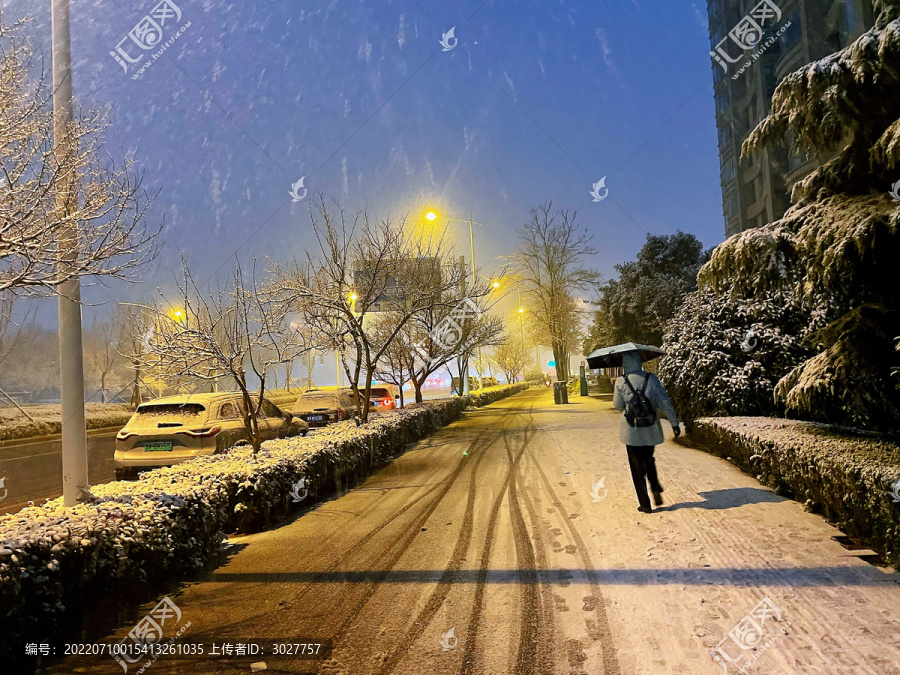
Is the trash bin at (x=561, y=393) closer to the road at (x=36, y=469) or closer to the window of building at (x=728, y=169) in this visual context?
the window of building at (x=728, y=169)

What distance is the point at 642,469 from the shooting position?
656 centimetres

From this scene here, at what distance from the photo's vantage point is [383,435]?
12281mm

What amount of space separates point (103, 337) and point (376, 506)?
38.2 metres

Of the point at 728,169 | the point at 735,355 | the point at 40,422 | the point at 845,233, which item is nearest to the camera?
the point at 845,233

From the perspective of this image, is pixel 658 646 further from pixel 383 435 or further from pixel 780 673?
pixel 383 435

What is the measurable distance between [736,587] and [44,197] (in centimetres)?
578

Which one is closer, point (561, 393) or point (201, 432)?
point (201, 432)

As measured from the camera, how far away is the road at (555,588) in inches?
134

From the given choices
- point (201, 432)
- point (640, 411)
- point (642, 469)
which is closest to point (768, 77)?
point (640, 411)

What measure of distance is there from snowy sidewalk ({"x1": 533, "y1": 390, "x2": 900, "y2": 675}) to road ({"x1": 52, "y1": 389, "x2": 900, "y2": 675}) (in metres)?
0.02

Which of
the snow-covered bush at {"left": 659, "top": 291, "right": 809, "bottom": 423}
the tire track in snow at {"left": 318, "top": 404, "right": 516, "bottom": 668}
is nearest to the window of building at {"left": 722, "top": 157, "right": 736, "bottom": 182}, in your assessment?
the snow-covered bush at {"left": 659, "top": 291, "right": 809, "bottom": 423}

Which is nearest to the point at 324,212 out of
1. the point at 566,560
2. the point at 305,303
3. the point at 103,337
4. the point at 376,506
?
the point at 305,303

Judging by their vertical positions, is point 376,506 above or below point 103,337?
below

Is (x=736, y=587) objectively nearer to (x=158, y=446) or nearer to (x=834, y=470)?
(x=834, y=470)
